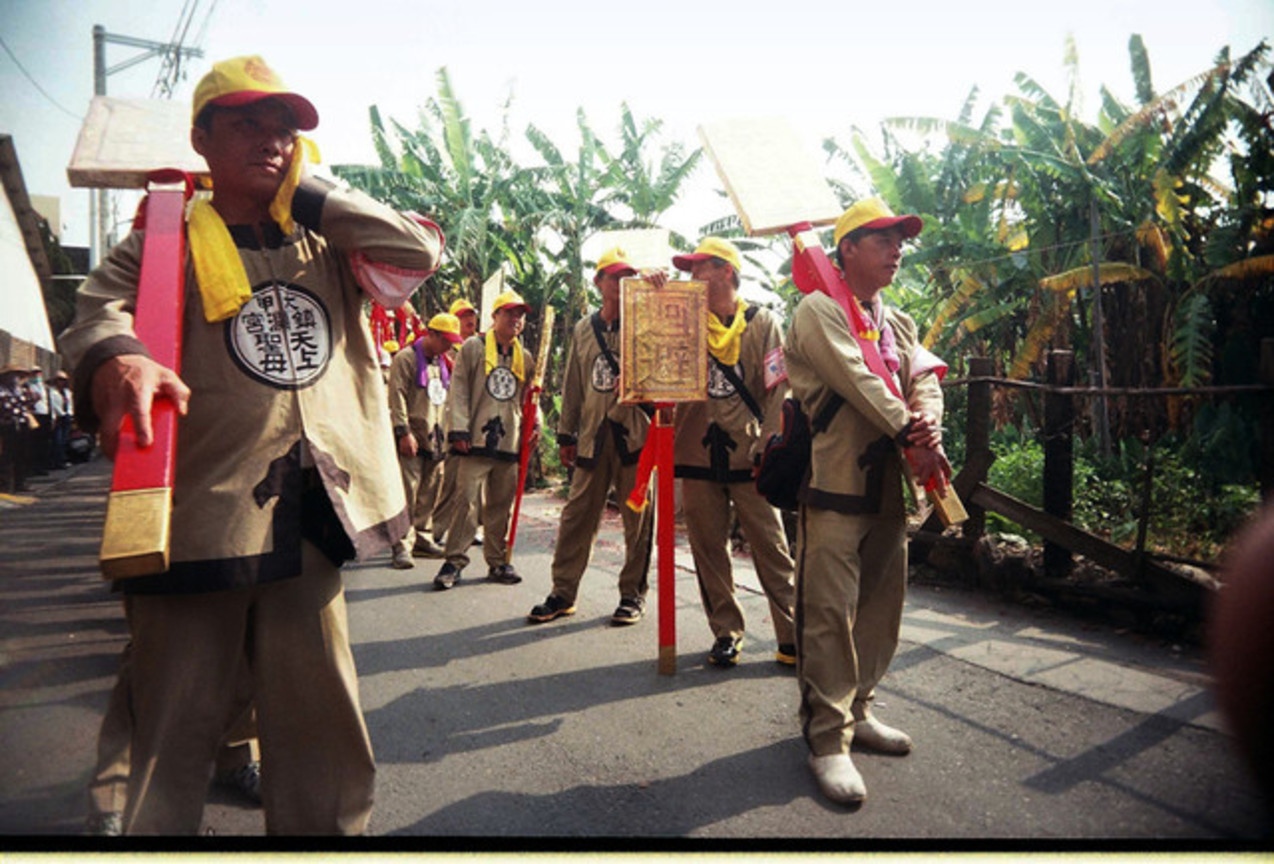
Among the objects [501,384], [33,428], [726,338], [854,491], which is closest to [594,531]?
[726,338]

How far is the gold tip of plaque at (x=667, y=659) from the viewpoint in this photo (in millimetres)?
3801

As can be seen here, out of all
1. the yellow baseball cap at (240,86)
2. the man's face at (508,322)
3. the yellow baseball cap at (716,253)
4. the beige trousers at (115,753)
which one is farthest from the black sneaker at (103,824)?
the man's face at (508,322)

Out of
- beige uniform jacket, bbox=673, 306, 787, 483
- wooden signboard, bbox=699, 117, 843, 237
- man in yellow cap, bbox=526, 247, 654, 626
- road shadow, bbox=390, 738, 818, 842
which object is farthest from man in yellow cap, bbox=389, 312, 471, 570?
road shadow, bbox=390, 738, 818, 842

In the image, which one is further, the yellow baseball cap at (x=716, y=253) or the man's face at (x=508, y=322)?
the man's face at (x=508, y=322)

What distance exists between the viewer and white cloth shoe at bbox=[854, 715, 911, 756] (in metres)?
2.91

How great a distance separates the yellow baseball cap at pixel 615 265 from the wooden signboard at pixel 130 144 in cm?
285

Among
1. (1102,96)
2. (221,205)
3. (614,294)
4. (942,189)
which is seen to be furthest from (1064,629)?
(942,189)

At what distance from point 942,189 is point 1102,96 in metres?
2.47

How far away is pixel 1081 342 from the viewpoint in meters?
10.1

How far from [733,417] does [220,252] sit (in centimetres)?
265

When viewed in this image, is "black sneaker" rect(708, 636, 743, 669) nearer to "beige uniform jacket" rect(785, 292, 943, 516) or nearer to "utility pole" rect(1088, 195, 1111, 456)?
"beige uniform jacket" rect(785, 292, 943, 516)

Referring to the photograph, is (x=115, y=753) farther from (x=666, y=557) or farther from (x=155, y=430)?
(x=666, y=557)

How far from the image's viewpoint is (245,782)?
2672 mm

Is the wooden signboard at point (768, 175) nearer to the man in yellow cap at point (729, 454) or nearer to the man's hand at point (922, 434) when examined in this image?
the man in yellow cap at point (729, 454)
